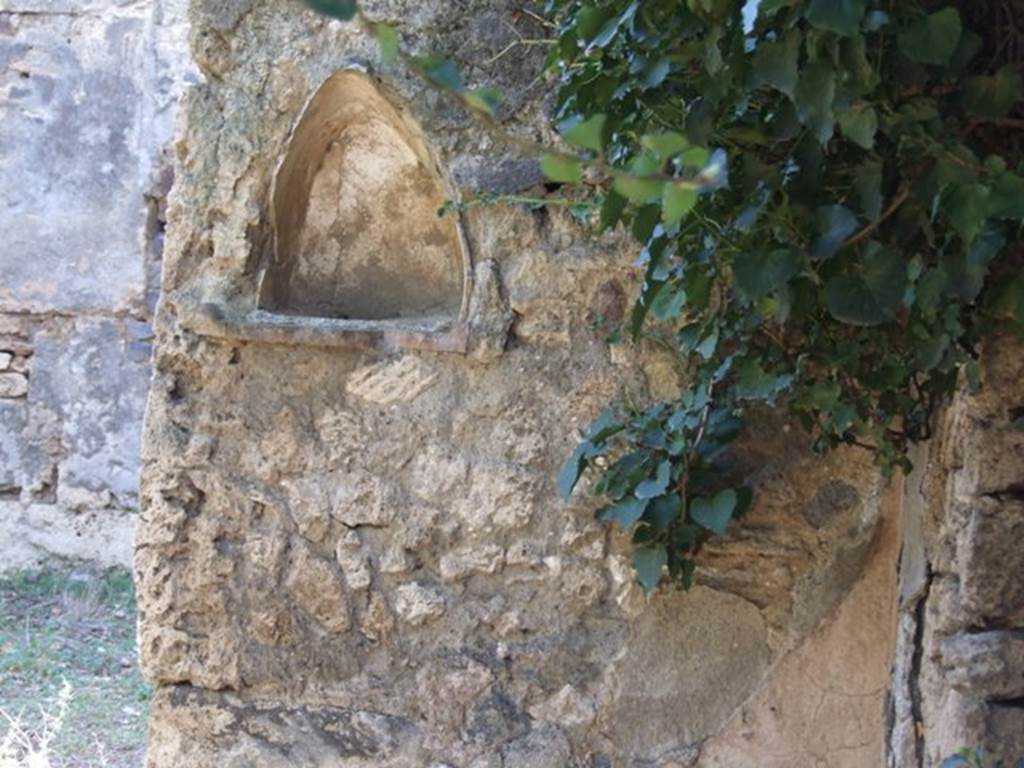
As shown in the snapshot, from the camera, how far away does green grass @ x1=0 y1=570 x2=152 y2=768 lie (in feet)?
15.8


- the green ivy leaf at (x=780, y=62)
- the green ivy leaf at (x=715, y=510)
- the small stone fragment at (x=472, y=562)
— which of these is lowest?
the small stone fragment at (x=472, y=562)

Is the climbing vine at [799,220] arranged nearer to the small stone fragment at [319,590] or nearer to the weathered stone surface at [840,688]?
the weathered stone surface at [840,688]

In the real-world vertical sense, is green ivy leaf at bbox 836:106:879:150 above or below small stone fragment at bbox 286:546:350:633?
above

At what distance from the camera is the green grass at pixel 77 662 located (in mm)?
4801

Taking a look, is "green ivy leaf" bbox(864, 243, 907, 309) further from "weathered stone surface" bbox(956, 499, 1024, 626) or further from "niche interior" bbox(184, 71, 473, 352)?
"niche interior" bbox(184, 71, 473, 352)

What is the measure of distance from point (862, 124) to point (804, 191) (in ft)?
0.62

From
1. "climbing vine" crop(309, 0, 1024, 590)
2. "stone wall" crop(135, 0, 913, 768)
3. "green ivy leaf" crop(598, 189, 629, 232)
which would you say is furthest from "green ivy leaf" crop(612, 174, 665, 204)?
"stone wall" crop(135, 0, 913, 768)

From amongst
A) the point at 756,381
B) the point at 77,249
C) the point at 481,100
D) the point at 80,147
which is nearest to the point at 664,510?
the point at 756,381

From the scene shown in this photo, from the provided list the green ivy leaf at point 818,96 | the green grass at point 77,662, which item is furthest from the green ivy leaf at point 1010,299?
the green grass at point 77,662

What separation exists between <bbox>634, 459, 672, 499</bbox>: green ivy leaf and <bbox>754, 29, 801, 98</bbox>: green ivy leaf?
723 mm

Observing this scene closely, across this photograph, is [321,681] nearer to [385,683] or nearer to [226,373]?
[385,683]

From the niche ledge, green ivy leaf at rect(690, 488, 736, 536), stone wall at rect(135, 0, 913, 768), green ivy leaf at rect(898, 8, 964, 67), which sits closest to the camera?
green ivy leaf at rect(898, 8, 964, 67)

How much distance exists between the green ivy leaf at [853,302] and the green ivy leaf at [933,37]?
335mm

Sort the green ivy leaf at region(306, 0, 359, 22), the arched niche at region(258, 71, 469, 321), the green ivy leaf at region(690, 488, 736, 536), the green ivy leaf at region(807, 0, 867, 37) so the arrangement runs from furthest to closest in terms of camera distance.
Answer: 1. the arched niche at region(258, 71, 469, 321)
2. the green ivy leaf at region(690, 488, 736, 536)
3. the green ivy leaf at region(807, 0, 867, 37)
4. the green ivy leaf at region(306, 0, 359, 22)
